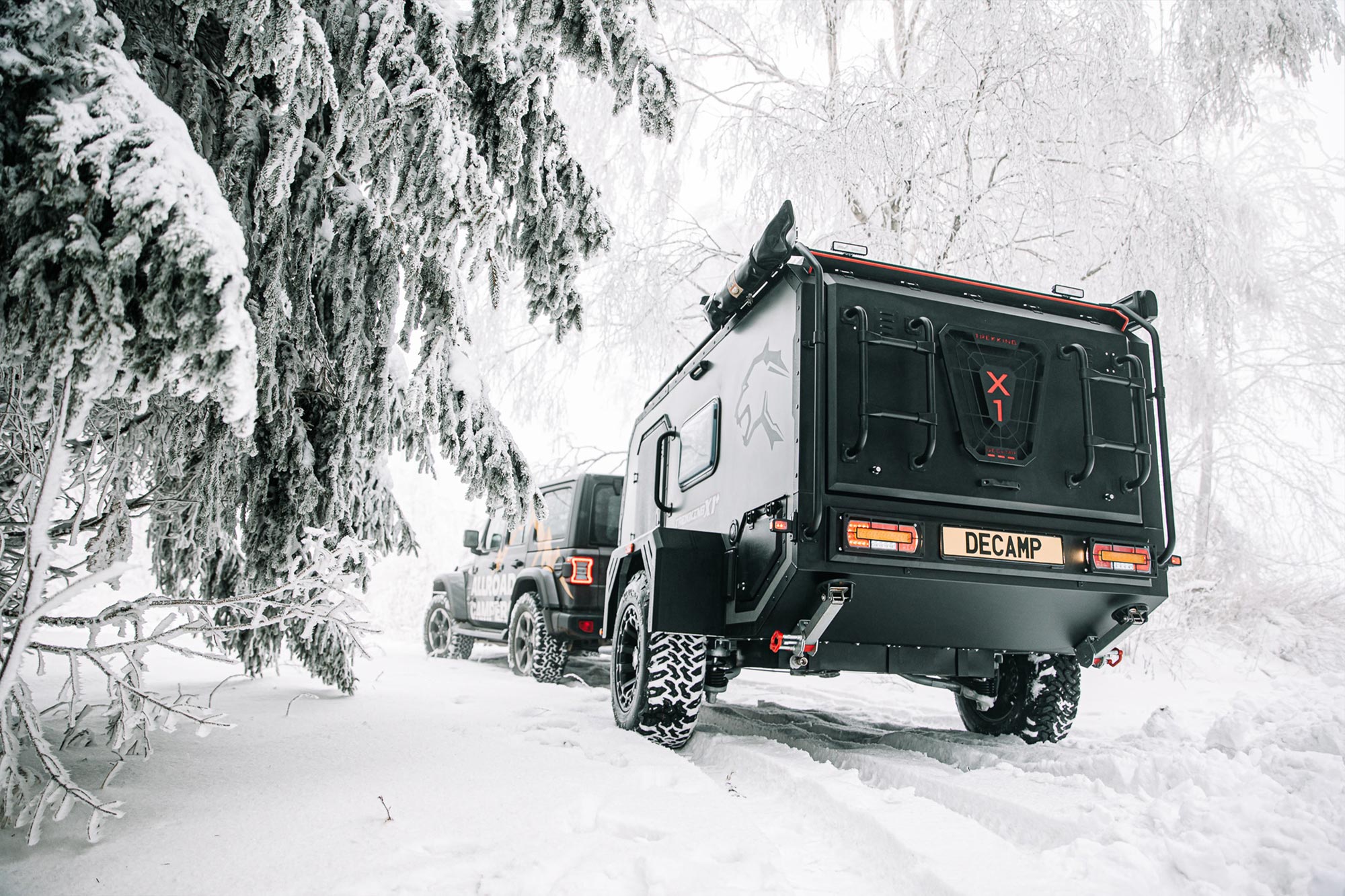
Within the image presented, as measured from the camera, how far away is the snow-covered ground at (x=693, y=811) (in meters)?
2.06

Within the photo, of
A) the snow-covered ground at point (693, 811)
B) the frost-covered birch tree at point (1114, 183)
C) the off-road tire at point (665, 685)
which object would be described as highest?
the frost-covered birch tree at point (1114, 183)

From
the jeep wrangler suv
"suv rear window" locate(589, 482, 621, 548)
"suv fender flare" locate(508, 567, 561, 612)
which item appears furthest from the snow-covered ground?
"suv rear window" locate(589, 482, 621, 548)

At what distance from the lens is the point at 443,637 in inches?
382

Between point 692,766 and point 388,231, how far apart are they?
262cm

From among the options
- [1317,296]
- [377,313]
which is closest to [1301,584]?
[1317,296]

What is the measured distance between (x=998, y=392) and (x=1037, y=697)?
1844 millimetres

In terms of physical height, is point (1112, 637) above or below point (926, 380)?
below

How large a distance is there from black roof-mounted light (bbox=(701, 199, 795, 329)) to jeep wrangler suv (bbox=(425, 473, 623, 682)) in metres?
2.70

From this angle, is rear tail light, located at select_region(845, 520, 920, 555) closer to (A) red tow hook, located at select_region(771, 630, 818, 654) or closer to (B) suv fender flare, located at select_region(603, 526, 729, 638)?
(A) red tow hook, located at select_region(771, 630, 818, 654)

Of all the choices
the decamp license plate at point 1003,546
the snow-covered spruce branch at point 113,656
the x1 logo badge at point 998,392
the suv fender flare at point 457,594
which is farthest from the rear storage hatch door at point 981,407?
the suv fender flare at point 457,594

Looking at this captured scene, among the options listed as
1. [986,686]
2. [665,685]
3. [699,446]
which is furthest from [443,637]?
[986,686]

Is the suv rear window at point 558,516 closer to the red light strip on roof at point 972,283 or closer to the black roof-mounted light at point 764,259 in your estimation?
the black roof-mounted light at point 764,259

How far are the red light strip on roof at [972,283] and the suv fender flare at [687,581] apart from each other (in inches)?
59.6

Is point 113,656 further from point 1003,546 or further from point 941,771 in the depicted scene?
point 1003,546
